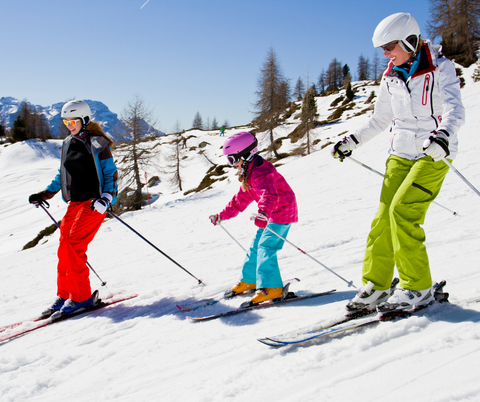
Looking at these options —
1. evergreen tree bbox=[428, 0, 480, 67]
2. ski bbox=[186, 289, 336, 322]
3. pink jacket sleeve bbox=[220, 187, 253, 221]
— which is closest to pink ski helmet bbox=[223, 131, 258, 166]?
pink jacket sleeve bbox=[220, 187, 253, 221]

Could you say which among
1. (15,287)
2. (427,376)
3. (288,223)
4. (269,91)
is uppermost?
(269,91)

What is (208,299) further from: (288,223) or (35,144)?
(35,144)

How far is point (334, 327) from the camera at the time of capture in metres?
2.36

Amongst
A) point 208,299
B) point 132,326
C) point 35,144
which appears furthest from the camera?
point 35,144

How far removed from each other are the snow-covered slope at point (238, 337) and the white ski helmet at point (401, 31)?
2013 mm

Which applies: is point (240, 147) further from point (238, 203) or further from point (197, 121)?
point (197, 121)

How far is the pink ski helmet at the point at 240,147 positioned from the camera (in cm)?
338

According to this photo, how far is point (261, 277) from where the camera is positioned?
3.36 metres

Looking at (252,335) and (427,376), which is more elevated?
(427,376)

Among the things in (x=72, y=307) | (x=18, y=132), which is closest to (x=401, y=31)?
(x=72, y=307)

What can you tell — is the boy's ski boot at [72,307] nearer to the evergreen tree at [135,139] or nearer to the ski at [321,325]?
the ski at [321,325]

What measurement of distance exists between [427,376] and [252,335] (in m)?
1.33

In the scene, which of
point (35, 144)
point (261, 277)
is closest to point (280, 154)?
point (261, 277)

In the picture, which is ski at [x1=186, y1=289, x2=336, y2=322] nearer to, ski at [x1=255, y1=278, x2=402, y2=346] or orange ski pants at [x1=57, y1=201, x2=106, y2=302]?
ski at [x1=255, y1=278, x2=402, y2=346]
